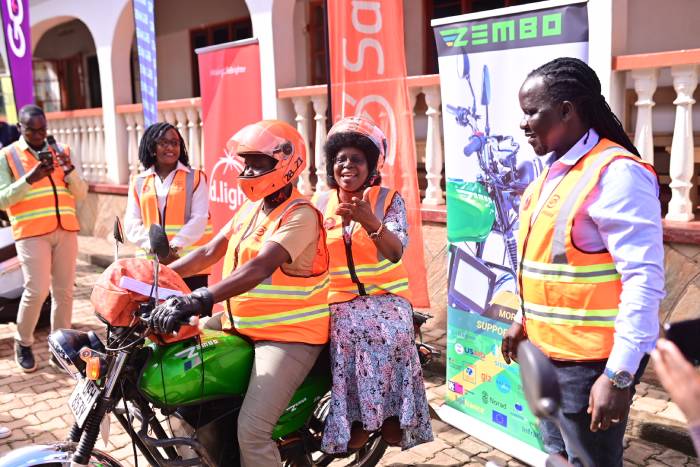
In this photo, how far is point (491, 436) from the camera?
12.1 ft

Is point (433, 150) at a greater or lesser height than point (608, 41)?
lesser

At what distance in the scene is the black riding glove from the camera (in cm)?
208

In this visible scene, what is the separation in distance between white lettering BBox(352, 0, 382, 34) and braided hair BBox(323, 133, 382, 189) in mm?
1311

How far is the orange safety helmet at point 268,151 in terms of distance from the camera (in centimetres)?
257

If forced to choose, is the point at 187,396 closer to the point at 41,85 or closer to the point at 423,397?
the point at 423,397

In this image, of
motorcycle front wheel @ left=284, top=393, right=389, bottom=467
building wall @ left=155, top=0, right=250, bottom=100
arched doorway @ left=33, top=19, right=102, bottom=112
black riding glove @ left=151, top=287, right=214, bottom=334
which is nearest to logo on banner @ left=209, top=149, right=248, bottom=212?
motorcycle front wheel @ left=284, top=393, right=389, bottom=467

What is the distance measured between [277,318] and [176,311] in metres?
0.57

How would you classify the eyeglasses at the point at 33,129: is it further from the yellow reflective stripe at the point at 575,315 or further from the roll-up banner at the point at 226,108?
the yellow reflective stripe at the point at 575,315

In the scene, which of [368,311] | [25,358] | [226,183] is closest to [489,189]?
[368,311]

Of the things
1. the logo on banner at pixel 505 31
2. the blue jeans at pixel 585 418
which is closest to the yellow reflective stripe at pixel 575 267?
the blue jeans at pixel 585 418

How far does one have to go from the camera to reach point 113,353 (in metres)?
2.28

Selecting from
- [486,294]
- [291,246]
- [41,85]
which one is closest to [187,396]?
[291,246]

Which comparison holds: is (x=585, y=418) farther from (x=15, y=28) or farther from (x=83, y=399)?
(x=15, y=28)

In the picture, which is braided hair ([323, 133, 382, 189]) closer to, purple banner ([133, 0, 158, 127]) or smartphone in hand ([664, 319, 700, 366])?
smartphone in hand ([664, 319, 700, 366])
